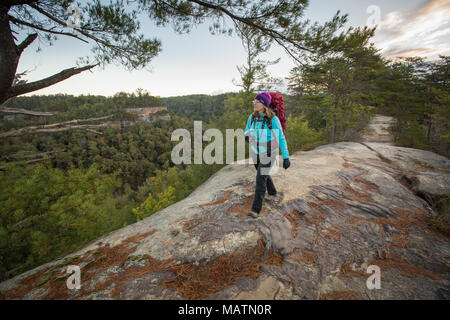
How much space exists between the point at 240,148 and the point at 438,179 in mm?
12132

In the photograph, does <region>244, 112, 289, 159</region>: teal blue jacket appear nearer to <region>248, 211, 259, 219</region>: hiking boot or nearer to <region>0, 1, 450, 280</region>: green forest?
<region>248, 211, 259, 219</region>: hiking boot

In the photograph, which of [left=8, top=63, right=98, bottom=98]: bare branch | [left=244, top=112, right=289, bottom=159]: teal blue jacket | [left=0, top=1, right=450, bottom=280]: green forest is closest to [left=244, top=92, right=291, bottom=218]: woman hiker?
[left=244, top=112, right=289, bottom=159]: teal blue jacket

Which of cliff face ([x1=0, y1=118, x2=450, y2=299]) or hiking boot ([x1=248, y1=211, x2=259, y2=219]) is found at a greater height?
hiking boot ([x1=248, y1=211, x2=259, y2=219])

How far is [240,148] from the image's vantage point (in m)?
15.7

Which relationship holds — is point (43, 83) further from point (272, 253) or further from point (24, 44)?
point (272, 253)

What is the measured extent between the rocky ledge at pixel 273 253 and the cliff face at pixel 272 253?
0.01 m

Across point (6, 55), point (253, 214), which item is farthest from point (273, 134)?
point (6, 55)

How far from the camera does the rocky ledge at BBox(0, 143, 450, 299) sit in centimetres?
181

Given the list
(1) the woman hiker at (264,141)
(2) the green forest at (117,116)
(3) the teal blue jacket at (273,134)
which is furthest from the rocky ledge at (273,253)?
(2) the green forest at (117,116)

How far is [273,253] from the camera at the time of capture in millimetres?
2314

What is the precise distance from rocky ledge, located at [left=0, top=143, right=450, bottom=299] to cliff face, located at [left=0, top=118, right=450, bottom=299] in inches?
0.5
